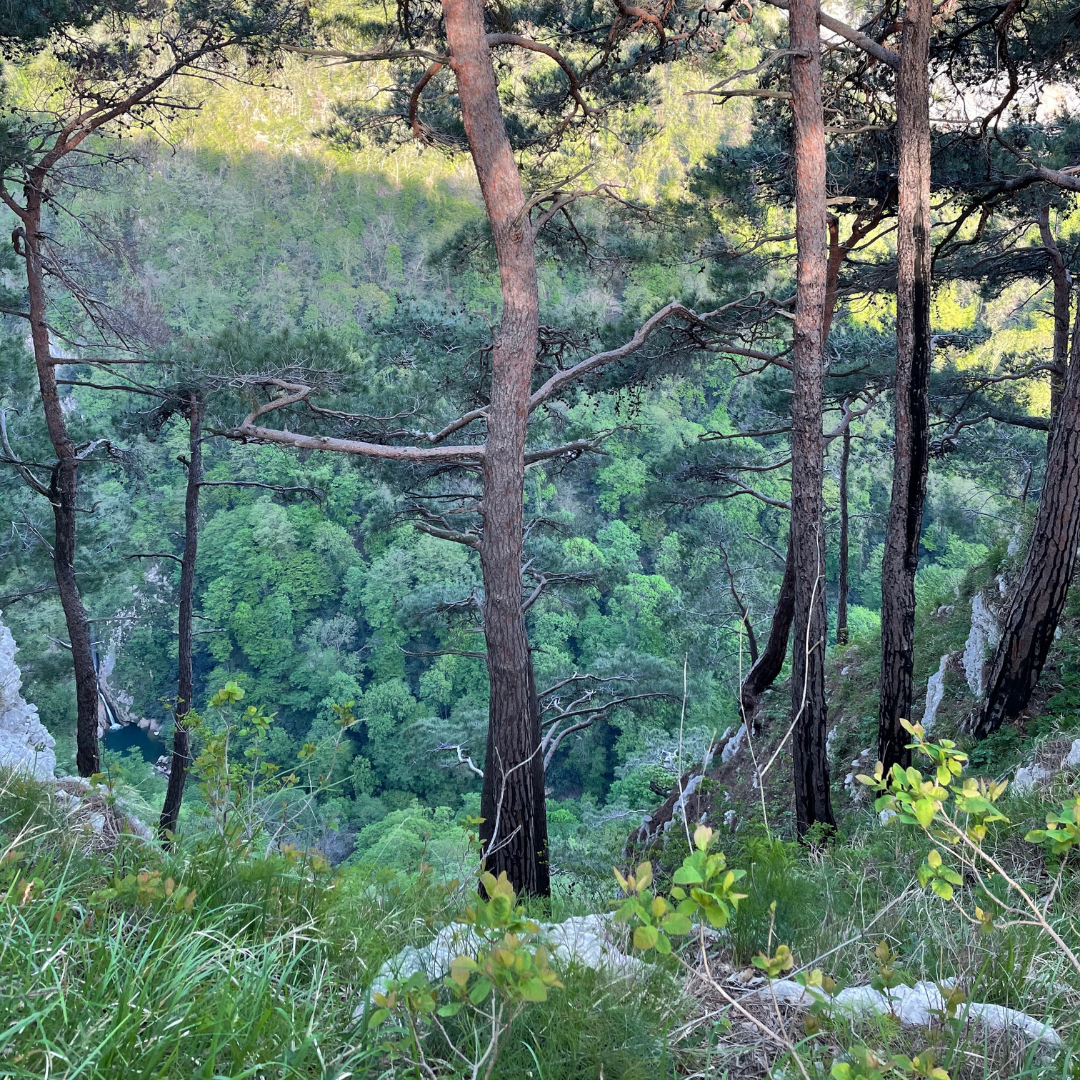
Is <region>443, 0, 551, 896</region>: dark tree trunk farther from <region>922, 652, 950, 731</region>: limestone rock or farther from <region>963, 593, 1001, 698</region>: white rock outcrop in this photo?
<region>963, 593, 1001, 698</region>: white rock outcrop

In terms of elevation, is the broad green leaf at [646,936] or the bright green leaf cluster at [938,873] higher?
the broad green leaf at [646,936]

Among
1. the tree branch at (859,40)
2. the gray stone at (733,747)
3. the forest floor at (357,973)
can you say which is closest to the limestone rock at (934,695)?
the gray stone at (733,747)

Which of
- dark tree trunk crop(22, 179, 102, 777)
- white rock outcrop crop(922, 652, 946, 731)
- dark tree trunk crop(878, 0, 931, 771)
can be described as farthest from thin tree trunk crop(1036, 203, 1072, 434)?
dark tree trunk crop(22, 179, 102, 777)

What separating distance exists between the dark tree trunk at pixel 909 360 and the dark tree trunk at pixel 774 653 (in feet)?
8.10

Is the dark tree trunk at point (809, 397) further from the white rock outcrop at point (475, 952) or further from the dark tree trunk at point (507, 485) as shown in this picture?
the white rock outcrop at point (475, 952)

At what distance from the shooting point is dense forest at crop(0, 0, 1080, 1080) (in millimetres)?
1494

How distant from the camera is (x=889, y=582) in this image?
17.2 feet

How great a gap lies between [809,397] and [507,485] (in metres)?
2.02

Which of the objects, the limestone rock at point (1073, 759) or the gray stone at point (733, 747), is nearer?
the limestone rock at point (1073, 759)

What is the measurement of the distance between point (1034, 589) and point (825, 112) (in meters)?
4.11

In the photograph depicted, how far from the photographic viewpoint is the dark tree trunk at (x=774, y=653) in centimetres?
807

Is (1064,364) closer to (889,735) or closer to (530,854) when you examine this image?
(889,735)

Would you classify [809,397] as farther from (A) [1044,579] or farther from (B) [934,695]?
(B) [934,695]

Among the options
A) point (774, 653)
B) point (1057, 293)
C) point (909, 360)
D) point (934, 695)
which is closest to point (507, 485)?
point (909, 360)
